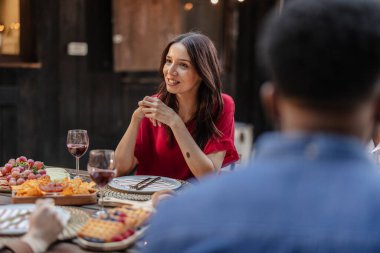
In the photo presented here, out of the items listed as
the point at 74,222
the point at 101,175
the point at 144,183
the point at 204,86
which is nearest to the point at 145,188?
the point at 144,183

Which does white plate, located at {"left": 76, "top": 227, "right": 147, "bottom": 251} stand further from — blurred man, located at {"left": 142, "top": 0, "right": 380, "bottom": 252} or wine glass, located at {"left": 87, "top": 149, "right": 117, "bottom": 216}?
blurred man, located at {"left": 142, "top": 0, "right": 380, "bottom": 252}

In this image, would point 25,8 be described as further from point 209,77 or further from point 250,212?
point 250,212

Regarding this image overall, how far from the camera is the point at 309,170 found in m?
0.82

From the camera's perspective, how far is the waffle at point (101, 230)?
5.06ft

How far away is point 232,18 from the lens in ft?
21.7

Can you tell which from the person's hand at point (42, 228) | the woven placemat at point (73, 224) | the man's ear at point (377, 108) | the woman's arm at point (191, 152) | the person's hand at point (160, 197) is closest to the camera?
the man's ear at point (377, 108)

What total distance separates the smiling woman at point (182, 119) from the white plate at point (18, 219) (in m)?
0.89

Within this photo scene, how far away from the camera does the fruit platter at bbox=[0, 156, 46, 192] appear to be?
2.24 m

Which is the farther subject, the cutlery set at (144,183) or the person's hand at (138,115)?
the person's hand at (138,115)

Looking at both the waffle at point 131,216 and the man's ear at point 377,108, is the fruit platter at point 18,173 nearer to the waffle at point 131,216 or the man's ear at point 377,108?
the waffle at point 131,216

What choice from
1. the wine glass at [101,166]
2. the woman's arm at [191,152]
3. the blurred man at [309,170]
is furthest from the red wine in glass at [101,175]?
the blurred man at [309,170]

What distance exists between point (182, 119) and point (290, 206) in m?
2.07

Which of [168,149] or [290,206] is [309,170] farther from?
[168,149]

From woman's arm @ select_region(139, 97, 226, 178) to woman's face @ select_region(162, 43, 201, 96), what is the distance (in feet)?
0.48
